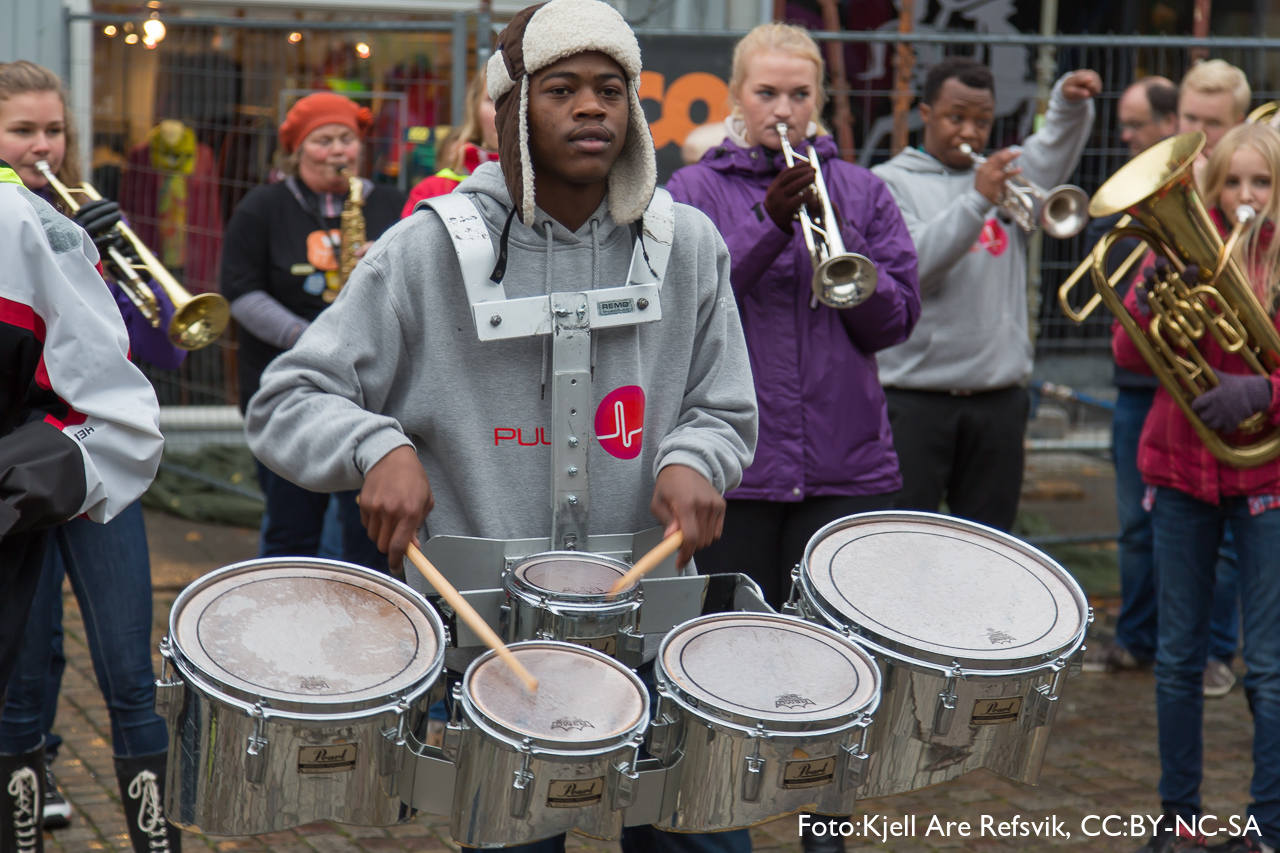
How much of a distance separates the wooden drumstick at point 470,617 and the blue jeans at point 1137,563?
3.86 m

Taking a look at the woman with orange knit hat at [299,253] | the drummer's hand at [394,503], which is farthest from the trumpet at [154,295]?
the drummer's hand at [394,503]

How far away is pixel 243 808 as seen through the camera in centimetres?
193

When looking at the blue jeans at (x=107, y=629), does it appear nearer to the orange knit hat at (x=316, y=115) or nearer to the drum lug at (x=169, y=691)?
the drum lug at (x=169, y=691)

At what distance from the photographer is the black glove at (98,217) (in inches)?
147

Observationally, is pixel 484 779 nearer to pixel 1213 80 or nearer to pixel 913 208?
pixel 913 208

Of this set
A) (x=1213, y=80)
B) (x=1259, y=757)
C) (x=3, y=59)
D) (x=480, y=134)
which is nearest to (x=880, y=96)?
(x=1213, y=80)

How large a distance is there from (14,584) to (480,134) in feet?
9.21

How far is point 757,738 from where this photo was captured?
2.01 metres

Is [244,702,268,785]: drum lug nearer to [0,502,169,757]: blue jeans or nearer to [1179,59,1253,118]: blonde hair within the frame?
[0,502,169,757]: blue jeans

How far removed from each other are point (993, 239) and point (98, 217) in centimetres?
286

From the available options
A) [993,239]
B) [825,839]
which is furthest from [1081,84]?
[825,839]

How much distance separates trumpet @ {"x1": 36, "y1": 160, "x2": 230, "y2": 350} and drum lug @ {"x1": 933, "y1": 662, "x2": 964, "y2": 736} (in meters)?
2.64

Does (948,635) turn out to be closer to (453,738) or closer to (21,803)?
(453,738)

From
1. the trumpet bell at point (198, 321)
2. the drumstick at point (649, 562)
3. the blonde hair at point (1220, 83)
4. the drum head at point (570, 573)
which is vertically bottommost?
the drum head at point (570, 573)
